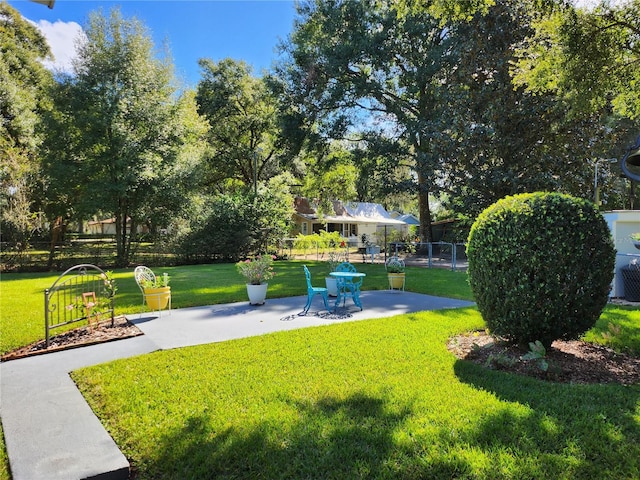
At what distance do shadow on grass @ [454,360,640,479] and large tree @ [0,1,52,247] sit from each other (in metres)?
17.1

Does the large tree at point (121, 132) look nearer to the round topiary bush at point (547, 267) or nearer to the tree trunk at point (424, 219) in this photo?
the tree trunk at point (424, 219)

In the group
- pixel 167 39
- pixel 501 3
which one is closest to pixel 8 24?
pixel 167 39

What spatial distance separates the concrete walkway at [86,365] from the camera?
8.23ft

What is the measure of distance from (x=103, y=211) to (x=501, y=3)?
1782 cm

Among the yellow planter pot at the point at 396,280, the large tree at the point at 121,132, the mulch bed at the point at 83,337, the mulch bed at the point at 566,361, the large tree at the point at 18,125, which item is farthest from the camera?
the large tree at the point at 121,132

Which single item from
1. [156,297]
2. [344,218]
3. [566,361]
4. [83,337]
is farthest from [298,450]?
[344,218]

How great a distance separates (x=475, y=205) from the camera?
50.3ft

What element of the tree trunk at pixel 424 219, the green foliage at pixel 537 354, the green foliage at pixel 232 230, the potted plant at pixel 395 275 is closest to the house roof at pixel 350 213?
the tree trunk at pixel 424 219

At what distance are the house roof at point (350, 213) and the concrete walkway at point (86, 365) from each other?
2446 cm

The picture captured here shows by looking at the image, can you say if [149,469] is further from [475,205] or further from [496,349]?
[475,205]

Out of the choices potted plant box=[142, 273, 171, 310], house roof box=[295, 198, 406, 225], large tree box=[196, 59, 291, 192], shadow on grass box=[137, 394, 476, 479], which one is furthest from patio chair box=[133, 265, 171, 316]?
house roof box=[295, 198, 406, 225]

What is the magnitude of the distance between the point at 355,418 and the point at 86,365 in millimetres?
3265

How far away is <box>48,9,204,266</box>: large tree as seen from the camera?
1620cm

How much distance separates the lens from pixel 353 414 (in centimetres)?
302
